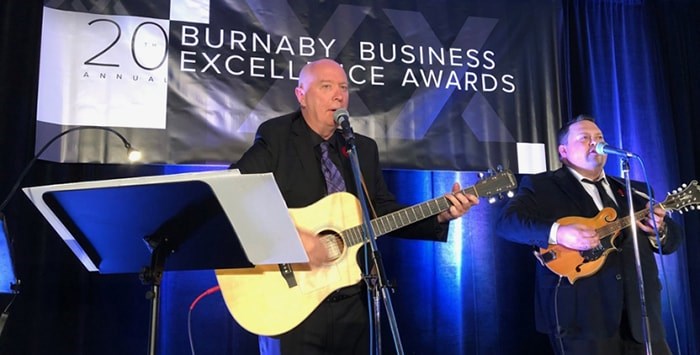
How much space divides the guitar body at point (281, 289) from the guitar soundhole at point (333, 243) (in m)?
0.02

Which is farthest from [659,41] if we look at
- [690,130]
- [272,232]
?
[272,232]

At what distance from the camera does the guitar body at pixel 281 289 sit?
253 cm

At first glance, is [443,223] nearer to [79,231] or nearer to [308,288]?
[308,288]

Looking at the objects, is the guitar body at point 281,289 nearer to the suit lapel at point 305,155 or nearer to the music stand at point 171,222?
the suit lapel at point 305,155

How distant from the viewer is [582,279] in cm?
321

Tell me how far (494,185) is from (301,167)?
2.93 feet

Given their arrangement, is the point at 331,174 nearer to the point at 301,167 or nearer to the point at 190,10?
the point at 301,167

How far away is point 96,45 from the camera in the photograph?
137 inches

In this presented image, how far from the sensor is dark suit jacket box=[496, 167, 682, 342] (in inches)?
124

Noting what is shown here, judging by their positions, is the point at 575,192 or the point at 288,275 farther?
the point at 575,192

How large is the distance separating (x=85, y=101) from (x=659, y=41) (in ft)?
13.1

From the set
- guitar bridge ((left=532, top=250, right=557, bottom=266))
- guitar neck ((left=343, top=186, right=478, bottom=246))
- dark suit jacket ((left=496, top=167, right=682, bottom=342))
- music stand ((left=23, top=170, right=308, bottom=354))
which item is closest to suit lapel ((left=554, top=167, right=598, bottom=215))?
dark suit jacket ((left=496, top=167, right=682, bottom=342))

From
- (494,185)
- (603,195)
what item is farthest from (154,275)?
(603,195)

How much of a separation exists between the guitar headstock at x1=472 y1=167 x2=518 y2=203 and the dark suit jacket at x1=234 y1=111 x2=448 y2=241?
0.23 m
